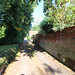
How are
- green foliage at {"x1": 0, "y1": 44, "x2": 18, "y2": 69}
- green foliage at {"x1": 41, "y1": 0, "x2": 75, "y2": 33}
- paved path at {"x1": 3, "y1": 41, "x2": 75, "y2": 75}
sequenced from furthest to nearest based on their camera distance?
green foliage at {"x1": 41, "y1": 0, "x2": 75, "y2": 33} → paved path at {"x1": 3, "y1": 41, "x2": 75, "y2": 75} → green foliage at {"x1": 0, "y1": 44, "x2": 18, "y2": 69}

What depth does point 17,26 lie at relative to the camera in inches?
427

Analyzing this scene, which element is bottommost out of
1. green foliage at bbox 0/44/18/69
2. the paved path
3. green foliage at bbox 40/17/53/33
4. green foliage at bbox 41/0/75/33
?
the paved path

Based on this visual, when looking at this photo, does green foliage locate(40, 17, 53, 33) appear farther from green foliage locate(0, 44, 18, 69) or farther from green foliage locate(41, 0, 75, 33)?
green foliage locate(0, 44, 18, 69)

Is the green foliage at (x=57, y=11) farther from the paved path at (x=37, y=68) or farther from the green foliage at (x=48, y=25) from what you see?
the paved path at (x=37, y=68)

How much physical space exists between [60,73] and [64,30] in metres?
3.06

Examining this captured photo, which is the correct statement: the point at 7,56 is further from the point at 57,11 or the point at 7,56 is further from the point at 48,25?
the point at 57,11

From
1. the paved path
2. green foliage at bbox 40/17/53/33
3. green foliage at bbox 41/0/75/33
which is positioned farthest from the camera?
green foliage at bbox 40/17/53/33

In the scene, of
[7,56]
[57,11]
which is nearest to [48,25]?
[57,11]

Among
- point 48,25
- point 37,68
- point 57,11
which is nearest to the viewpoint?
point 37,68

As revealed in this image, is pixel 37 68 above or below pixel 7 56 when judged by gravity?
below

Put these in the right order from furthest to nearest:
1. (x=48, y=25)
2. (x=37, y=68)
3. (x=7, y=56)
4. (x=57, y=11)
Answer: (x=48, y=25) < (x=57, y=11) < (x=7, y=56) < (x=37, y=68)

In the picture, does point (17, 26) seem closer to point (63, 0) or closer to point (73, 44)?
point (63, 0)

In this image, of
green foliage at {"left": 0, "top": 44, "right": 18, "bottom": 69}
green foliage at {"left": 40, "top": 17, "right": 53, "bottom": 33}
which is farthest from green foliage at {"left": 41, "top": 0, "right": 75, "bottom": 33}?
green foliage at {"left": 0, "top": 44, "right": 18, "bottom": 69}

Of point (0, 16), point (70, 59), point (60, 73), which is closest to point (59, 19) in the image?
point (70, 59)
